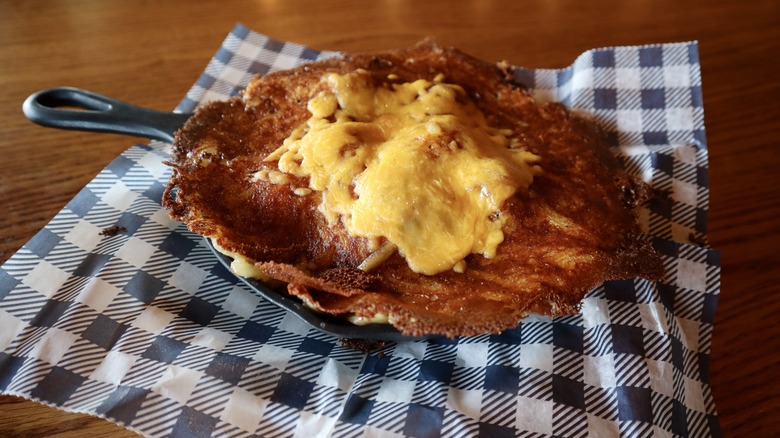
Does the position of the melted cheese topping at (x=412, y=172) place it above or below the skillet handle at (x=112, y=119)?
above

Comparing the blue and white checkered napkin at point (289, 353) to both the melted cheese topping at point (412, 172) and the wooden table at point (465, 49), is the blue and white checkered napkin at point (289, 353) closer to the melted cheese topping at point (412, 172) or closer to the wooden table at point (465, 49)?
the wooden table at point (465, 49)

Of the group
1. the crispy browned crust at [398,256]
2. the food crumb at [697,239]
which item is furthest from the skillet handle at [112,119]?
the food crumb at [697,239]

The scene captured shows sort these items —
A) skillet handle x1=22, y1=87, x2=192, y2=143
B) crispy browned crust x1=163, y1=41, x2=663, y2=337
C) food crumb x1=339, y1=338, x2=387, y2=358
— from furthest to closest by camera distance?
skillet handle x1=22, y1=87, x2=192, y2=143, food crumb x1=339, y1=338, x2=387, y2=358, crispy browned crust x1=163, y1=41, x2=663, y2=337

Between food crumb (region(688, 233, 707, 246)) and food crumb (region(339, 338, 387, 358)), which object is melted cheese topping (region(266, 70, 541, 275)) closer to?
food crumb (region(339, 338, 387, 358))

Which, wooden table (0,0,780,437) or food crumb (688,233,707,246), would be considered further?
food crumb (688,233,707,246)

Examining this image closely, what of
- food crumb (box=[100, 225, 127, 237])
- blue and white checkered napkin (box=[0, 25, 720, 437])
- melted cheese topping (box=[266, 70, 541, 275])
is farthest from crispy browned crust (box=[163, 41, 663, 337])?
food crumb (box=[100, 225, 127, 237])

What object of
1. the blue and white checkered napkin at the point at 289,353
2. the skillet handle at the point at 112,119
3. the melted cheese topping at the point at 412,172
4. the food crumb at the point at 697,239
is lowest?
the blue and white checkered napkin at the point at 289,353

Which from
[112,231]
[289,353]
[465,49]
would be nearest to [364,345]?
[289,353]
